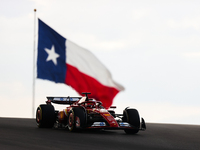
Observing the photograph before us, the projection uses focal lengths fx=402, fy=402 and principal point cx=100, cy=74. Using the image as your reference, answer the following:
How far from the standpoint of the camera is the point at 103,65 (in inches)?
924

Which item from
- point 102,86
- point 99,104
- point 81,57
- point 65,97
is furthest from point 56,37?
point 99,104

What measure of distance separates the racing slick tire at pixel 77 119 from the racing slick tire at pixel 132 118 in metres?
2.00

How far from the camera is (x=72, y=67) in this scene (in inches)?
914

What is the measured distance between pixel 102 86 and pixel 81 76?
148 cm

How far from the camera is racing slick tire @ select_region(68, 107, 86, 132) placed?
563 inches

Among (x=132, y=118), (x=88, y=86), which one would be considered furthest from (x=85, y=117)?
(x=88, y=86)

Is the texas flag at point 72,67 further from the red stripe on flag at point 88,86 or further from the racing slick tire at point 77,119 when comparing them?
the racing slick tire at point 77,119

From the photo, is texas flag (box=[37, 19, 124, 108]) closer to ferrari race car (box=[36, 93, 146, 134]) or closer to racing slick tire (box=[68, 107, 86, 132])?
ferrari race car (box=[36, 93, 146, 134])

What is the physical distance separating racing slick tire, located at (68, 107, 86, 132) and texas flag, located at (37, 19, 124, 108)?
6.66m

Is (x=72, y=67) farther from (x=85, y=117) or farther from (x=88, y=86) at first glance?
(x=85, y=117)

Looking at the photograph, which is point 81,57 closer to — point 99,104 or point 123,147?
point 99,104

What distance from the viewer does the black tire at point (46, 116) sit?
16750 mm

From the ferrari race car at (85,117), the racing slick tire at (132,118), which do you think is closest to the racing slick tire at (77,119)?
the ferrari race car at (85,117)

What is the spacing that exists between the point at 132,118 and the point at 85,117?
83.5 inches
